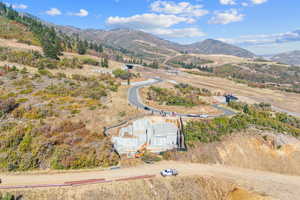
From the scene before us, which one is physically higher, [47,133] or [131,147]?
[47,133]

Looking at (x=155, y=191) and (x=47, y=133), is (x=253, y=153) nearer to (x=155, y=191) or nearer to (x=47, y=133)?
(x=155, y=191)

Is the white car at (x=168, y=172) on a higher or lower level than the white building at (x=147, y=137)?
lower

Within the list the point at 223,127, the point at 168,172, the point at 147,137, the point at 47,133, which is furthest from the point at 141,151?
the point at 223,127

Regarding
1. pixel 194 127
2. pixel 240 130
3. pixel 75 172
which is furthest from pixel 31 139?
pixel 240 130

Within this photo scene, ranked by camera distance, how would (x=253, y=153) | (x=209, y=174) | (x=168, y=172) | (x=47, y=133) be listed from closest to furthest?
(x=168, y=172), (x=209, y=174), (x=47, y=133), (x=253, y=153)

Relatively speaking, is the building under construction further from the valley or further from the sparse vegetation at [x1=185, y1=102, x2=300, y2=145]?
the sparse vegetation at [x1=185, y1=102, x2=300, y2=145]

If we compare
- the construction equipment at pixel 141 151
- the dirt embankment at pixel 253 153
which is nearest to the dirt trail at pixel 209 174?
the dirt embankment at pixel 253 153

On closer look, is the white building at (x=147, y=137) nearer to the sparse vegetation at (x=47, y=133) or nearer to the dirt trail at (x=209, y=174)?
the sparse vegetation at (x=47, y=133)
